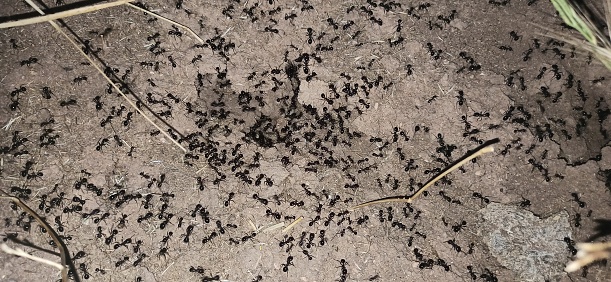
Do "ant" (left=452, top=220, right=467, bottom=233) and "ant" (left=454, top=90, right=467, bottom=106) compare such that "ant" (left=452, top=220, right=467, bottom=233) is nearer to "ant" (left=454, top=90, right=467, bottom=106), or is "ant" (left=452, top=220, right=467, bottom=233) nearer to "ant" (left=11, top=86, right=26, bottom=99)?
"ant" (left=454, top=90, right=467, bottom=106)

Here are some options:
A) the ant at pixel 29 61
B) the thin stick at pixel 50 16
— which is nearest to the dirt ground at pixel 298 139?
the ant at pixel 29 61

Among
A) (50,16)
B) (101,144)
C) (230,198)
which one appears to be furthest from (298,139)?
(50,16)

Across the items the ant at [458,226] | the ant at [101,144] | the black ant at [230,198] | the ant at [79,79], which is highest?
the ant at [79,79]

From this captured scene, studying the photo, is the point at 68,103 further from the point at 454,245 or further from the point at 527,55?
the point at 527,55

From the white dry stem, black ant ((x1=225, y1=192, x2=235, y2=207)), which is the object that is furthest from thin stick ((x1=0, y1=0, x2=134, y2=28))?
black ant ((x1=225, y1=192, x2=235, y2=207))

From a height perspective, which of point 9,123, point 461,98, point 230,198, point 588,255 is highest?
point 588,255

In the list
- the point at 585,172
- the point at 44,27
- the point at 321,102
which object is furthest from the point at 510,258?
the point at 44,27

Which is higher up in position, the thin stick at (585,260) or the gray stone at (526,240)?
the thin stick at (585,260)

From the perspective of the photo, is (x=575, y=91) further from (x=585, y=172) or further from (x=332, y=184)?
(x=332, y=184)

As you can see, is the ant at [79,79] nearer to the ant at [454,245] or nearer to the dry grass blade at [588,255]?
the ant at [454,245]
